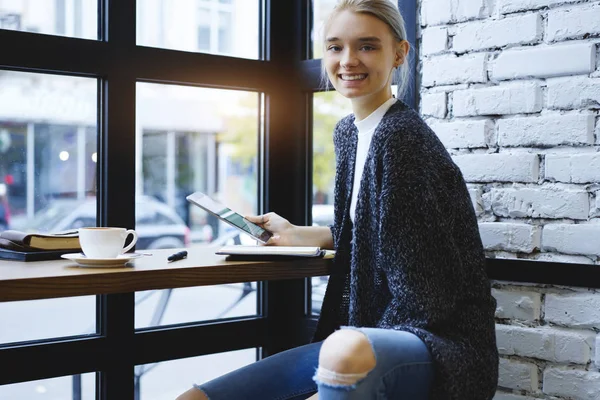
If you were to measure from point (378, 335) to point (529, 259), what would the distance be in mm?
644

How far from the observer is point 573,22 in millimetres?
1768

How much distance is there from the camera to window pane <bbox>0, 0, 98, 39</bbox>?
194 centimetres

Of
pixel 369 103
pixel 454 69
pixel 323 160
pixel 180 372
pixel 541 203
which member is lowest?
pixel 180 372

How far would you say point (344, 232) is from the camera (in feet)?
5.85

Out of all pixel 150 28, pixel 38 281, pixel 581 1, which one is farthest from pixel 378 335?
pixel 150 28

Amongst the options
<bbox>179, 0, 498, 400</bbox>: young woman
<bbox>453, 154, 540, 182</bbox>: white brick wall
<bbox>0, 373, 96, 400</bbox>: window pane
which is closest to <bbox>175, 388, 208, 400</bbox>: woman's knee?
<bbox>179, 0, 498, 400</bbox>: young woman

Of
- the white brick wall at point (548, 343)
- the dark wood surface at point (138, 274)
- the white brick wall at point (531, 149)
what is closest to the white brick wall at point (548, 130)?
the white brick wall at point (531, 149)

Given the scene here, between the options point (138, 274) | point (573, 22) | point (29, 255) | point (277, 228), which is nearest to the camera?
point (138, 274)

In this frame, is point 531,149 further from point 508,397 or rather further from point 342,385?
point 342,385

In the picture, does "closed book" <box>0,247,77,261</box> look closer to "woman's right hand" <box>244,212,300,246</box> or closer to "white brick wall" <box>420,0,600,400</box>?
"woman's right hand" <box>244,212,300,246</box>

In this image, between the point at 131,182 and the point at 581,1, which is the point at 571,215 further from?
the point at 131,182

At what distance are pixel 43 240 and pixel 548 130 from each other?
1203 millimetres

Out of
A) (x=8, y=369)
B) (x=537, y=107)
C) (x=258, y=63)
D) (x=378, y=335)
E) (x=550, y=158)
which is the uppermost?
(x=258, y=63)

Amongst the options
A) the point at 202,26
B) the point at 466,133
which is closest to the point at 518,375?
the point at 466,133
